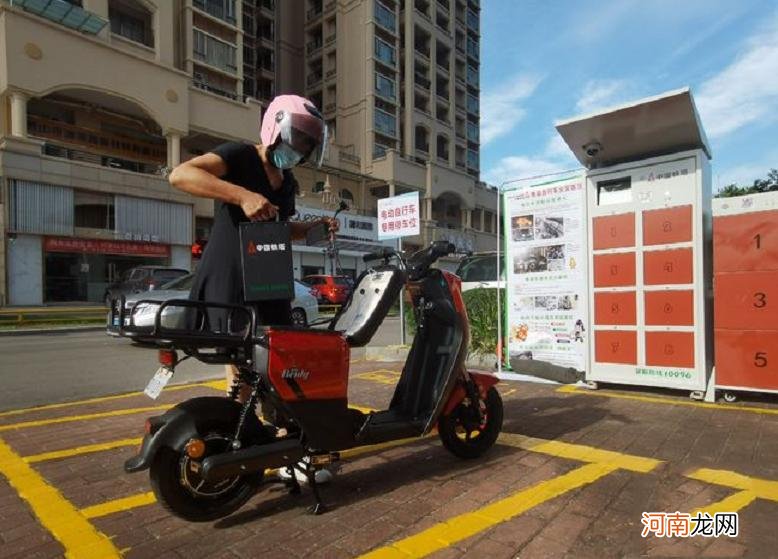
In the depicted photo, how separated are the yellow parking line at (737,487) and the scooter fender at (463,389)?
1.22m

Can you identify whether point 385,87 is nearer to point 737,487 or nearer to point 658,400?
point 658,400

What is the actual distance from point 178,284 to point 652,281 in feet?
26.8

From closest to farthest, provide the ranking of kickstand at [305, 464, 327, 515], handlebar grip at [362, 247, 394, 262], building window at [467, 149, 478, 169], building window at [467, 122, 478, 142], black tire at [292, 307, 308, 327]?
kickstand at [305, 464, 327, 515]
black tire at [292, 307, 308, 327]
handlebar grip at [362, 247, 394, 262]
building window at [467, 149, 478, 169]
building window at [467, 122, 478, 142]

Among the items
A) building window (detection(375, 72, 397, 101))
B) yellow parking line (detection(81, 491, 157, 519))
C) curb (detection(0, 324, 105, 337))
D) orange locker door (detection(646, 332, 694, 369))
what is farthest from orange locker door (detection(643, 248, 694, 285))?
building window (detection(375, 72, 397, 101))

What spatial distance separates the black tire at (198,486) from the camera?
2324mm

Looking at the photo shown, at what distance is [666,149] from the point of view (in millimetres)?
5598

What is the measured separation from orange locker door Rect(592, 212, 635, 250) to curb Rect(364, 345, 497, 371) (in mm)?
2132

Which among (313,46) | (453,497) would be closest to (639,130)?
(453,497)

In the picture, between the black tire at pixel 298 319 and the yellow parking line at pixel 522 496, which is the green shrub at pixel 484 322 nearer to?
the black tire at pixel 298 319

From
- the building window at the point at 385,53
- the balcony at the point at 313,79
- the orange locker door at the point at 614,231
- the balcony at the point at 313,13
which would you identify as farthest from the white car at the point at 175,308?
the balcony at the point at 313,13

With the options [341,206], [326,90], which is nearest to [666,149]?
[341,206]

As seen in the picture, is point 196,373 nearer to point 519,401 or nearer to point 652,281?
point 519,401

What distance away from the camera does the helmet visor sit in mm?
2707

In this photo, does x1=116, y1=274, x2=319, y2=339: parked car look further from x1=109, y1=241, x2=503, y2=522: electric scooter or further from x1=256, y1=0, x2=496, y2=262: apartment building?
x1=256, y1=0, x2=496, y2=262: apartment building
